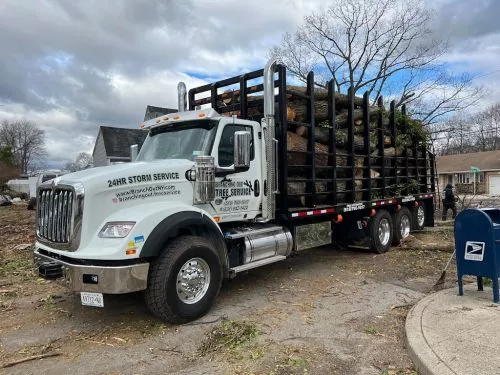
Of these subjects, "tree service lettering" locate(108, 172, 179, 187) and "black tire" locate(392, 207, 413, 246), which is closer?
"tree service lettering" locate(108, 172, 179, 187)

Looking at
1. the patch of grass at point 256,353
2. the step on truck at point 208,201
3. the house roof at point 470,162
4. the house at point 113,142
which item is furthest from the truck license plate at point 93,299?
the house roof at point 470,162

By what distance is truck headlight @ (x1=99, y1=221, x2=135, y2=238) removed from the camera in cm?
498

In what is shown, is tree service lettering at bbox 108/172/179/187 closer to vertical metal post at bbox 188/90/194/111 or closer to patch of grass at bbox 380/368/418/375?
patch of grass at bbox 380/368/418/375

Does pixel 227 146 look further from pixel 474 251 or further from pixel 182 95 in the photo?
pixel 474 251

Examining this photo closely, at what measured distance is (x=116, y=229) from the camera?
501cm

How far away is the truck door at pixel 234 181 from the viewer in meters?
6.29

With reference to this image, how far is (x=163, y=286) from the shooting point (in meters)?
5.10

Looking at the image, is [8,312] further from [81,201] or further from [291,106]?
[291,106]

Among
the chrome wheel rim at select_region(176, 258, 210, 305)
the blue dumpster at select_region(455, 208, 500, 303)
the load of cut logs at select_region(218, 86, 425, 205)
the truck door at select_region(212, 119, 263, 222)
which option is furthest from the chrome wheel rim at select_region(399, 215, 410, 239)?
the chrome wheel rim at select_region(176, 258, 210, 305)

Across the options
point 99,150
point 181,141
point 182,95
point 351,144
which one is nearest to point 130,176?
point 181,141

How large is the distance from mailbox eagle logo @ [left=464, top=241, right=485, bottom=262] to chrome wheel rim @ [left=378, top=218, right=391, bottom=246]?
14.2 ft

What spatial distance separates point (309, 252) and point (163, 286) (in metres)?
5.84

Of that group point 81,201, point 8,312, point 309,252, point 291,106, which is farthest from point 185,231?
point 309,252

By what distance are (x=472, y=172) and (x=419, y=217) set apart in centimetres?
3598
